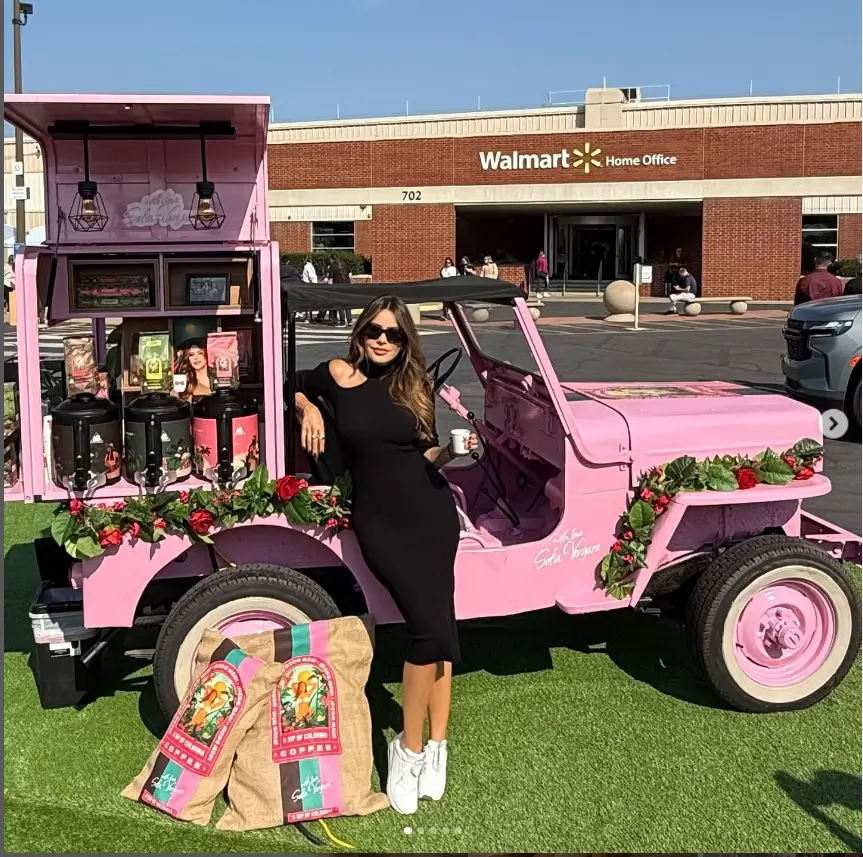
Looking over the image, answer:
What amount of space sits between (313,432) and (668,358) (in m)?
15.0

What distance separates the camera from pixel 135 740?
4.12 m

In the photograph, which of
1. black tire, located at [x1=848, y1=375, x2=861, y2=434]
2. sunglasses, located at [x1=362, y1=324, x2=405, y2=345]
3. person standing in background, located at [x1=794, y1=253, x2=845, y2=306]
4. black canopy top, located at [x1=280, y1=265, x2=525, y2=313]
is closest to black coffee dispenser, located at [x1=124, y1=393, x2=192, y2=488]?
black canopy top, located at [x1=280, y1=265, x2=525, y2=313]

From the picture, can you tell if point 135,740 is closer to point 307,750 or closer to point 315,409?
point 307,750

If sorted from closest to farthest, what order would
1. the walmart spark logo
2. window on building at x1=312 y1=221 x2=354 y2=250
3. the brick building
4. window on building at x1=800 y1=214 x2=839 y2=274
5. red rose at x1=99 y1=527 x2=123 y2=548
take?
red rose at x1=99 y1=527 x2=123 y2=548 → the brick building → window on building at x1=800 y1=214 x2=839 y2=274 → the walmart spark logo → window on building at x1=312 y1=221 x2=354 y2=250

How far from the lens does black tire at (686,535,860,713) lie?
4.18m

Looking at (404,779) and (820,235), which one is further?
(820,235)

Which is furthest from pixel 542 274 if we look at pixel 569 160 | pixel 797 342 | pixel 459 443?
pixel 459 443

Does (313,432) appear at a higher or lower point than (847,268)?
lower

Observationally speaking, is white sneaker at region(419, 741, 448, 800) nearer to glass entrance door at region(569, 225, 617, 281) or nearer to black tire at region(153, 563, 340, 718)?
black tire at region(153, 563, 340, 718)

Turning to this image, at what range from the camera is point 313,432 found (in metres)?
3.86

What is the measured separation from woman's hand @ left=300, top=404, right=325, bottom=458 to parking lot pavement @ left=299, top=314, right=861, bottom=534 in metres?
1.02

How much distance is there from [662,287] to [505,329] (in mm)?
33733

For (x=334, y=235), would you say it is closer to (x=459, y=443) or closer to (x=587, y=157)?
(x=587, y=157)

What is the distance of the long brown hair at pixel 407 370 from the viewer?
371 cm
